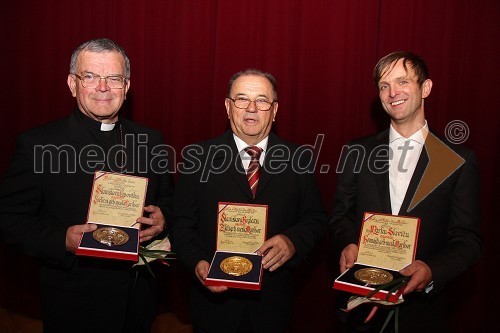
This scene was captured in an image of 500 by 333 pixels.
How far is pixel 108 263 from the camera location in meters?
2.32

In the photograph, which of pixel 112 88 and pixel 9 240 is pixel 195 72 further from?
pixel 9 240

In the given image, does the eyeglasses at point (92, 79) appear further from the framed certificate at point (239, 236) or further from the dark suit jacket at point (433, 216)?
the dark suit jacket at point (433, 216)

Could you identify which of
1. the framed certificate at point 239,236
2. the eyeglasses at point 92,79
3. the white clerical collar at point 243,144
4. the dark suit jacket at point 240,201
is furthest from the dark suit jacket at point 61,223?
the white clerical collar at point 243,144

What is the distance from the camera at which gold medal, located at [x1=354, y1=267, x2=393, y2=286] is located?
194cm

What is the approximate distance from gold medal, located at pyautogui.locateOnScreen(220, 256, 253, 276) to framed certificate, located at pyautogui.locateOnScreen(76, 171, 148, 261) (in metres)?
0.41

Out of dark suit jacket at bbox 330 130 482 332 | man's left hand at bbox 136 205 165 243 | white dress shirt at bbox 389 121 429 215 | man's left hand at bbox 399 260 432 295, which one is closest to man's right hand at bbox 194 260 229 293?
man's left hand at bbox 136 205 165 243

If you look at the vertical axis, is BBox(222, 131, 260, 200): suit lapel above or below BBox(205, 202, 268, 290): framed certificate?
above

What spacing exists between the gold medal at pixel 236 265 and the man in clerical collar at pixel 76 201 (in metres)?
0.46

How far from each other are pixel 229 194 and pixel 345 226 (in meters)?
0.64

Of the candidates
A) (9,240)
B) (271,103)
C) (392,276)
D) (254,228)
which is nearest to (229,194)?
(254,228)

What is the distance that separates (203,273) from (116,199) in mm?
543

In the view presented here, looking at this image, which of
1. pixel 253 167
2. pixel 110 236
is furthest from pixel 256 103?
pixel 110 236

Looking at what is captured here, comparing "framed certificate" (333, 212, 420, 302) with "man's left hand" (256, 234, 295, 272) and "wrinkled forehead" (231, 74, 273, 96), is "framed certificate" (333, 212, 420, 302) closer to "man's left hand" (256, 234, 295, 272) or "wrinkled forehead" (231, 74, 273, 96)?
"man's left hand" (256, 234, 295, 272)

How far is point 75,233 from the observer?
6.88ft
